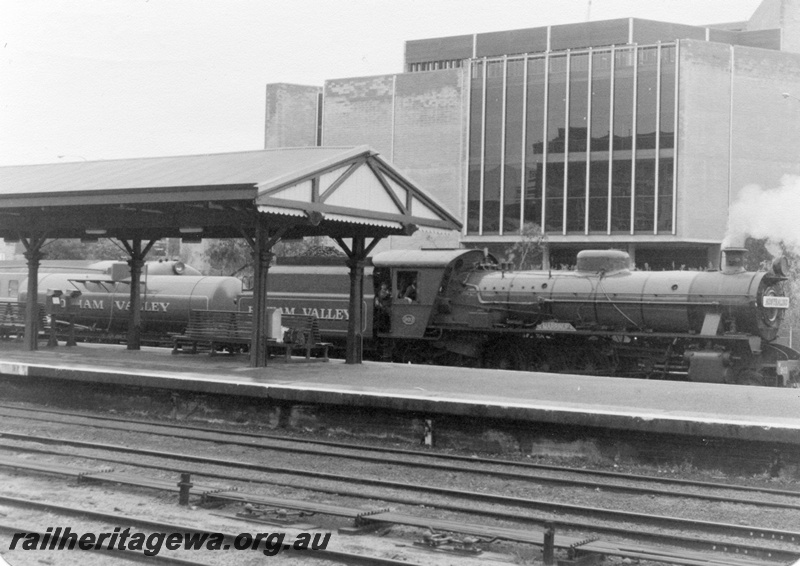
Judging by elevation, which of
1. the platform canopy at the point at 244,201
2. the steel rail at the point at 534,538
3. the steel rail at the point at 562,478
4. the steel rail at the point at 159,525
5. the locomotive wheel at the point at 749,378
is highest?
the platform canopy at the point at 244,201

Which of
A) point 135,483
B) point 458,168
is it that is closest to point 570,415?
point 135,483

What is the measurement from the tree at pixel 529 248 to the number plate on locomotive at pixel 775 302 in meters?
17.0

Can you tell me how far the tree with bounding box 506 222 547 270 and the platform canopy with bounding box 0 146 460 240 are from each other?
684 inches

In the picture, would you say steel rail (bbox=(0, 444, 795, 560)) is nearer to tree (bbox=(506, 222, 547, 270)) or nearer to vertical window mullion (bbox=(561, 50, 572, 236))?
vertical window mullion (bbox=(561, 50, 572, 236))

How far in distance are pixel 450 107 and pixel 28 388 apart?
31.4 m

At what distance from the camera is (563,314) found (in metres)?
18.6

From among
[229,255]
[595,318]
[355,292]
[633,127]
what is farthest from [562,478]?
[229,255]

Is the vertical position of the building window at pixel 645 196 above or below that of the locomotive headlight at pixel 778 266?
above

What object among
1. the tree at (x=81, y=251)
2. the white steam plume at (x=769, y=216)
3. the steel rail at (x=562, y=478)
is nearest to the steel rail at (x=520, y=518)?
the steel rail at (x=562, y=478)

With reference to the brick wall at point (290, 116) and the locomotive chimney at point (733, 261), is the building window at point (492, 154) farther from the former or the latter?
the locomotive chimney at point (733, 261)

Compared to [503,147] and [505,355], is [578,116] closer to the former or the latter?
[503,147]

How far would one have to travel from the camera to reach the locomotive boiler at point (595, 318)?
656 inches

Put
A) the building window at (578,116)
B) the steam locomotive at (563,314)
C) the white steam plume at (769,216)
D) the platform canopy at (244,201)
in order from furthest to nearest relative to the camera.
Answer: the building window at (578,116)
the white steam plume at (769,216)
the steam locomotive at (563,314)
the platform canopy at (244,201)

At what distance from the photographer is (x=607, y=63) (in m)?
29.1
